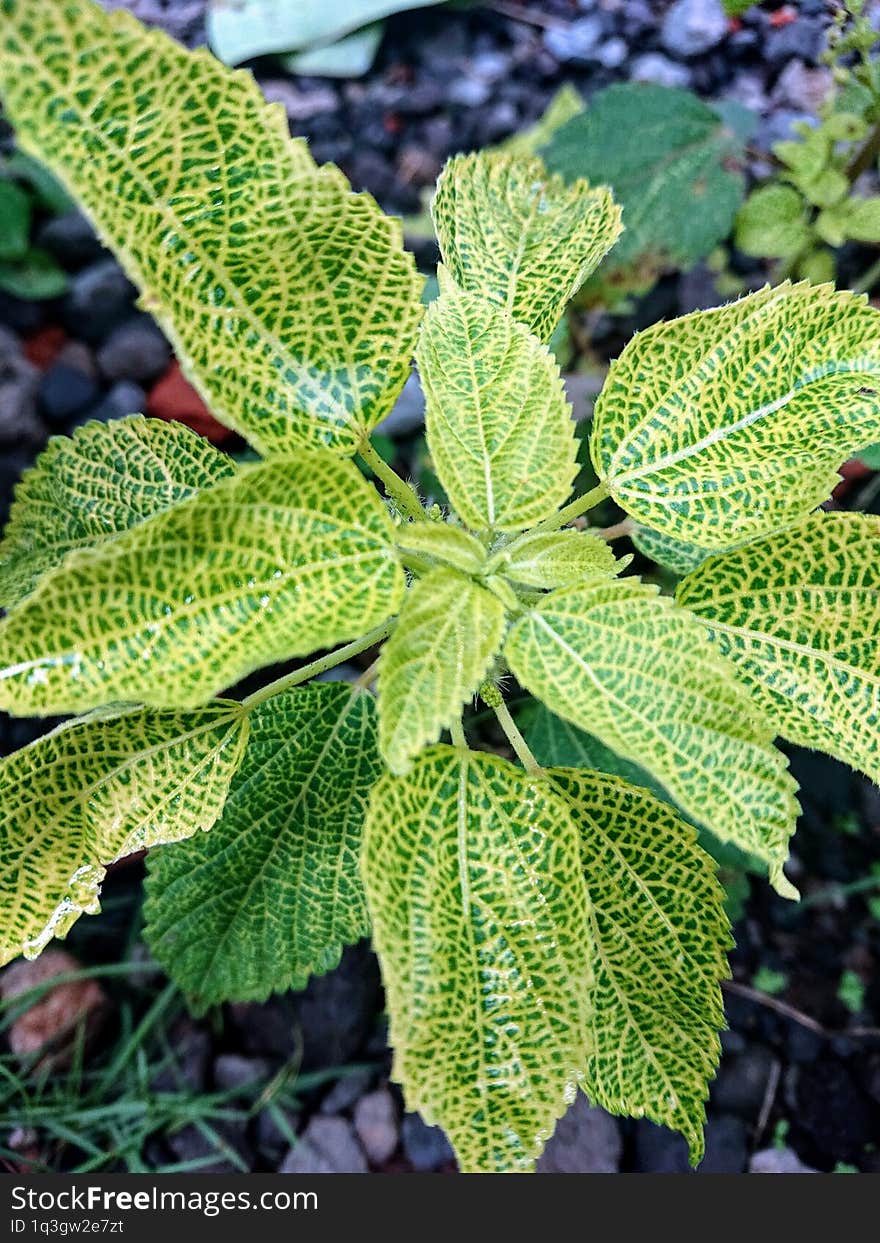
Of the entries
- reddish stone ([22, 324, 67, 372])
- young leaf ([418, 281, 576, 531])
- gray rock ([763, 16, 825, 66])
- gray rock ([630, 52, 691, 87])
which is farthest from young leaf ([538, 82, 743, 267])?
reddish stone ([22, 324, 67, 372])

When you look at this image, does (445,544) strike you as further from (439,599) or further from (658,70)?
(658,70)

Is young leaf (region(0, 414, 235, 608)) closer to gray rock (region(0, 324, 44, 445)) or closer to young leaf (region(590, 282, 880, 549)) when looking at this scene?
young leaf (region(590, 282, 880, 549))

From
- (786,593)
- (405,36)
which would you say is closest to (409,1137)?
(786,593)

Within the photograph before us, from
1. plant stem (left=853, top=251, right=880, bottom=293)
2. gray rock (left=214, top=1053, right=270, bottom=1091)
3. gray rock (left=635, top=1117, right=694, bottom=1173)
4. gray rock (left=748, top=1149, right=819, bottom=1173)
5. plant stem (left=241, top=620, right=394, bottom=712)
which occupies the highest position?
plant stem (left=241, top=620, right=394, bottom=712)

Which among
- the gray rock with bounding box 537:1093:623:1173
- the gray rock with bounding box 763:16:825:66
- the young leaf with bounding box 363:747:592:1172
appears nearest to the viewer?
the young leaf with bounding box 363:747:592:1172

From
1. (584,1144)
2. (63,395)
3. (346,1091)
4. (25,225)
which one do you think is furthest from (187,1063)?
(25,225)

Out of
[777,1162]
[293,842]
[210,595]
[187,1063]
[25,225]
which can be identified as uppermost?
[25,225]

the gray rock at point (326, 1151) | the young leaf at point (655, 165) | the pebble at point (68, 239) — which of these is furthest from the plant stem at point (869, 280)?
the gray rock at point (326, 1151)
